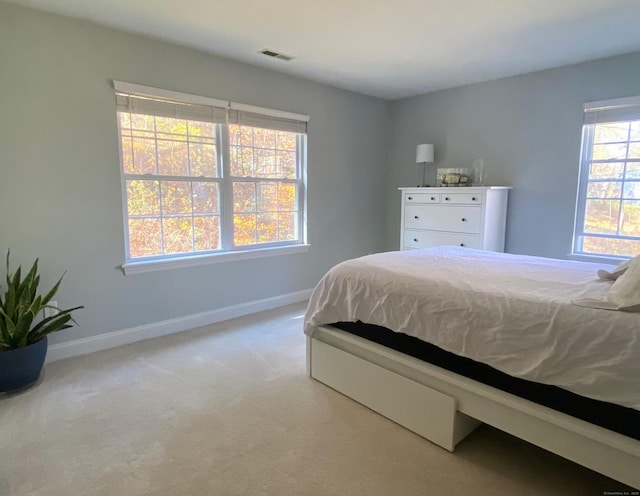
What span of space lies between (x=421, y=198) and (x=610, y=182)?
5.35 feet

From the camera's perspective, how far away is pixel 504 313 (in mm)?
1605

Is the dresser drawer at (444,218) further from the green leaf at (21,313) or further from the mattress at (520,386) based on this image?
the green leaf at (21,313)

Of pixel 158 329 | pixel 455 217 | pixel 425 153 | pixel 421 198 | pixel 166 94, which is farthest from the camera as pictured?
pixel 425 153

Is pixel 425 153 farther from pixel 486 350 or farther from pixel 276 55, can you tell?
pixel 486 350

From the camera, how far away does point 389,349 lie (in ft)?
6.77

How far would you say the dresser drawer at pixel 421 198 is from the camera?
12.9ft

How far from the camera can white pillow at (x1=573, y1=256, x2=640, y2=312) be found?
1395 mm

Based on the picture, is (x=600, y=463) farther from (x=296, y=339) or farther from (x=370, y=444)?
(x=296, y=339)

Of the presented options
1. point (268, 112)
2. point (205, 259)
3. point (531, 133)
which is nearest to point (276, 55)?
point (268, 112)

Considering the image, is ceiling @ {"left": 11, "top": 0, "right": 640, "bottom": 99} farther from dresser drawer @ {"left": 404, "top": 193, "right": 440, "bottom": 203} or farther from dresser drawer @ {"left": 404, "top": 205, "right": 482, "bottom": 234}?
dresser drawer @ {"left": 404, "top": 205, "right": 482, "bottom": 234}

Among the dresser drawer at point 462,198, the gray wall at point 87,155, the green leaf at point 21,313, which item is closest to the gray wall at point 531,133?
the dresser drawer at point 462,198

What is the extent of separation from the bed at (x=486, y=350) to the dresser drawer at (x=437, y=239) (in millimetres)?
1119

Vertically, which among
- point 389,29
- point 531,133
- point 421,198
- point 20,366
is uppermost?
point 389,29

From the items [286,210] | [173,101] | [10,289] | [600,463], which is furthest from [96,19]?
[600,463]
